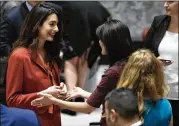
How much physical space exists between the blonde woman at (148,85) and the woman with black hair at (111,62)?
0.11m

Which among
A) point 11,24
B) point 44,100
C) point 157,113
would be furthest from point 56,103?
point 11,24

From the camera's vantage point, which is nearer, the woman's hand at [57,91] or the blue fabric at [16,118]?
the blue fabric at [16,118]

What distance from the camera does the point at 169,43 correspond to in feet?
12.5

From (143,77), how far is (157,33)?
3.67 feet

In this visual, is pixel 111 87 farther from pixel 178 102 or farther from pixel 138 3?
pixel 138 3

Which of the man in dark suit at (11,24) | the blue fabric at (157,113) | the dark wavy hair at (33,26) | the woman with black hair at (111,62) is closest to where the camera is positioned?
the blue fabric at (157,113)

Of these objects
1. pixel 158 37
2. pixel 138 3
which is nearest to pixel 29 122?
pixel 158 37

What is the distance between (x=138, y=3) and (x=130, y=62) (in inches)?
92.2

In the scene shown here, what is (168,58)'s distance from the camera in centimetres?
380

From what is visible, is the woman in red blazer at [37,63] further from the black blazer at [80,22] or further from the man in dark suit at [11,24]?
the black blazer at [80,22]

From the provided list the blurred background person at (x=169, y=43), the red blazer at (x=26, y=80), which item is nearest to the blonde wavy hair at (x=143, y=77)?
the red blazer at (x=26, y=80)

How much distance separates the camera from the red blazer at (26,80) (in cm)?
306

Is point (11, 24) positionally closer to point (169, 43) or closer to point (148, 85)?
point (169, 43)

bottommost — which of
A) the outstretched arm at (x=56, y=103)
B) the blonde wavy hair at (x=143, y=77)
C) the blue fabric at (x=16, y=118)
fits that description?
the outstretched arm at (x=56, y=103)
